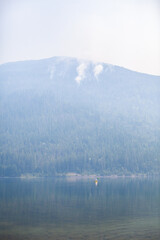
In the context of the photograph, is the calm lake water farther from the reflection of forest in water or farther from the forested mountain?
the forested mountain

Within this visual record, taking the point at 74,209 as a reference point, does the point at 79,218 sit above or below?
below

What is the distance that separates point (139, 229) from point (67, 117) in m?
134

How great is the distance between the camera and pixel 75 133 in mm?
150625

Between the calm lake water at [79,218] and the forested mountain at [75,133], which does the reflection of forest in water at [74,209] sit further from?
the forested mountain at [75,133]

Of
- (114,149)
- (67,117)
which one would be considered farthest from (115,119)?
(114,149)

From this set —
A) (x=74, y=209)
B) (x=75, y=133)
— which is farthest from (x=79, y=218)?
(x=75, y=133)

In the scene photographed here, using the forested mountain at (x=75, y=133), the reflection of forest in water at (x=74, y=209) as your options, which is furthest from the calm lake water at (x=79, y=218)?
the forested mountain at (x=75, y=133)

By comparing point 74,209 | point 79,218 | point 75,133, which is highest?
point 75,133

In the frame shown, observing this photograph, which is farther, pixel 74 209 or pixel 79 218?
pixel 74 209

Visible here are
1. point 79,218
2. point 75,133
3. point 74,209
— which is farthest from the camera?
point 75,133

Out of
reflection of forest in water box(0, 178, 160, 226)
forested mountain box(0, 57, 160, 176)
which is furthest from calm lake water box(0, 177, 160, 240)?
forested mountain box(0, 57, 160, 176)

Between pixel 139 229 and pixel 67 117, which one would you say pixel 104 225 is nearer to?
pixel 139 229

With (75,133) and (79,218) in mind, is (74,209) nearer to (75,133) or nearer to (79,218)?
(79,218)

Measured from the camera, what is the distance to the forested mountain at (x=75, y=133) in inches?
5005
